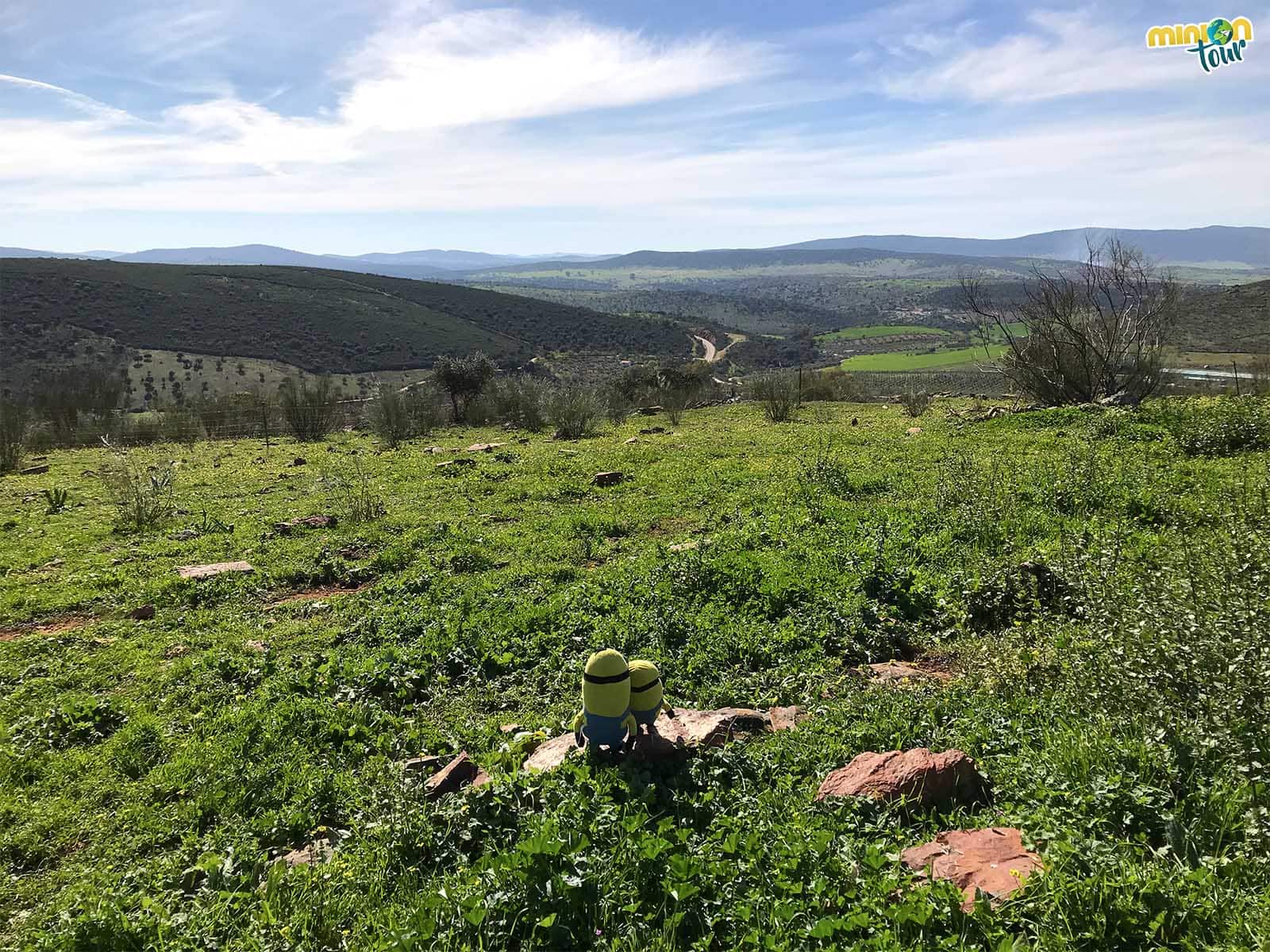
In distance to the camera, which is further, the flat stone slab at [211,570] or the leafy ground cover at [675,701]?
the flat stone slab at [211,570]

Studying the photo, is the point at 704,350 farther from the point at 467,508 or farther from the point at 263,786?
the point at 263,786

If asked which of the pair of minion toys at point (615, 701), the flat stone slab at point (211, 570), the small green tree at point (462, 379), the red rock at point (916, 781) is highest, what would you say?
the small green tree at point (462, 379)

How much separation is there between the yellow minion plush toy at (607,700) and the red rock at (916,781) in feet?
3.95

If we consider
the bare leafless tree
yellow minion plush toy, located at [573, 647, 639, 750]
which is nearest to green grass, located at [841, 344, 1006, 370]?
the bare leafless tree

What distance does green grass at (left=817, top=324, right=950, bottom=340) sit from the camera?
108 m

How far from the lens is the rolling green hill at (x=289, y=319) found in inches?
2146

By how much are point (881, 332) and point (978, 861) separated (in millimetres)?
120652

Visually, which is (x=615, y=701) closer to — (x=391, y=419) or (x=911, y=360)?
(x=391, y=419)

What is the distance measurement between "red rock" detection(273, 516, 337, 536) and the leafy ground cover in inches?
10.7

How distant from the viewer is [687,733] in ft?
14.8

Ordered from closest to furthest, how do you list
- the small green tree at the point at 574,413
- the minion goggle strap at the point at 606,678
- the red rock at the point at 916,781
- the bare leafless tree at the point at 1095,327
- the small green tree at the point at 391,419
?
the red rock at the point at 916,781, the minion goggle strap at the point at 606,678, the bare leafless tree at the point at 1095,327, the small green tree at the point at 574,413, the small green tree at the point at 391,419

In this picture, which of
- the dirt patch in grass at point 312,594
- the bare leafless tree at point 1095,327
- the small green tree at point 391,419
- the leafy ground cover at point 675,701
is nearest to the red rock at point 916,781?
the leafy ground cover at point 675,701

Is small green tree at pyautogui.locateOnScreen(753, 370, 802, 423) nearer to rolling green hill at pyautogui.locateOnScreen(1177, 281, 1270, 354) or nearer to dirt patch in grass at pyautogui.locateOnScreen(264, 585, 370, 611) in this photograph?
dirt patch in grass at pyautogui.locateOnScreen(264, 585, 370, 611)

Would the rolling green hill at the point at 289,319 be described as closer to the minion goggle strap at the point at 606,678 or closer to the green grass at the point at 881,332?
the green grass at the point at 881,332
